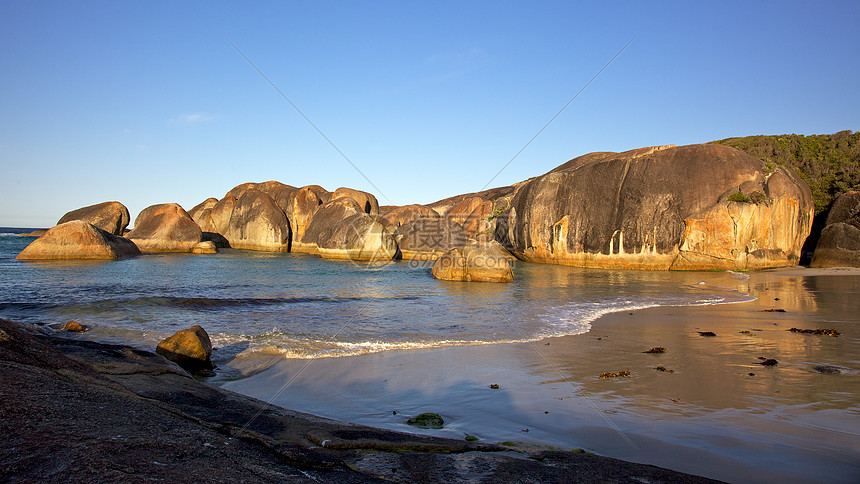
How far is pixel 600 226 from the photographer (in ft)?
87.4

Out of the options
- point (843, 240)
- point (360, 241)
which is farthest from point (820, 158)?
point (360, 241)

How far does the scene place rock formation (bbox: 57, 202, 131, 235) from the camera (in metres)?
36.2

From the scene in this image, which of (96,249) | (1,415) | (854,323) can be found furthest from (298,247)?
(1,415)

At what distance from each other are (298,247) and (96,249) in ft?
49.1

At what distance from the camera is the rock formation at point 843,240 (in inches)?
906

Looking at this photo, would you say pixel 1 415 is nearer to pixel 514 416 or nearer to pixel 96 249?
pixel 514 416

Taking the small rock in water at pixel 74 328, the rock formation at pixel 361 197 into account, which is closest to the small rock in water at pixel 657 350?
the small rock in water at pixel 74 328

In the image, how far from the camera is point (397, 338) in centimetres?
874

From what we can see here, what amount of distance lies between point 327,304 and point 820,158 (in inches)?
1525

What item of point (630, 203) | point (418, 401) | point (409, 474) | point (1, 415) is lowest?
point (418, 401)

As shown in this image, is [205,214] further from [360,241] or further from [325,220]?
[360,241]

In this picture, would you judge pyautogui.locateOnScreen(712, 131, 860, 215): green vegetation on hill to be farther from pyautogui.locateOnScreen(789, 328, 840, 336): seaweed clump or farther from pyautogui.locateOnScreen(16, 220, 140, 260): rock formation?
pyautogui.locateOnScreen(16, 220, 140, 260): rock formation

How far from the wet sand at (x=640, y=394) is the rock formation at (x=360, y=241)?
2185 cm

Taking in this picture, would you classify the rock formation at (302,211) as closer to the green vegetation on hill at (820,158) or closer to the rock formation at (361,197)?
the rock formation at (361,197)
